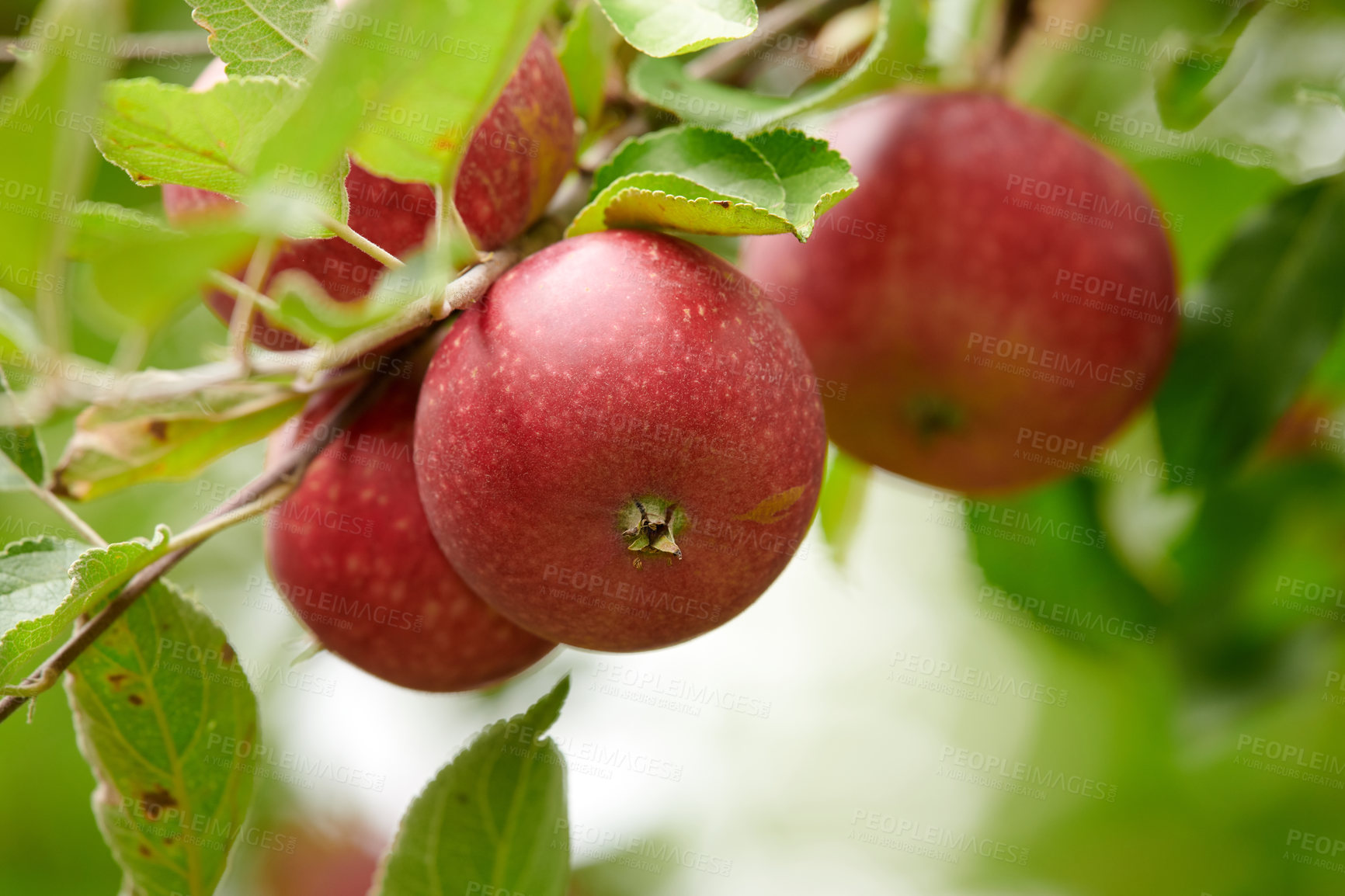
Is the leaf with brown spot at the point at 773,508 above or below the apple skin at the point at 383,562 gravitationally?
above

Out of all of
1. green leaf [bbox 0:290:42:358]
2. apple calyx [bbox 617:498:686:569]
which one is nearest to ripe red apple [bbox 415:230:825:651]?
apple calyx [bbox 617:498:686:569]

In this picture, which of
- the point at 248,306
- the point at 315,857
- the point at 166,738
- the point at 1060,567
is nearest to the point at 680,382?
the point at 248,306

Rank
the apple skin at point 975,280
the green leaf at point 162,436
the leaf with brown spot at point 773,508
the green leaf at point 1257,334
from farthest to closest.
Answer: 1. the green leaf at point 1257,334
2. the apple skin at point 975,280
3. the green leaf at point 162,436
4. the leaf with brown spot at point 773,508

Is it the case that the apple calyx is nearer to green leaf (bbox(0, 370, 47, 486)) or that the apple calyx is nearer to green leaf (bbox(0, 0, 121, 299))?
green leaf (bbox(0, 0, 121, 299))

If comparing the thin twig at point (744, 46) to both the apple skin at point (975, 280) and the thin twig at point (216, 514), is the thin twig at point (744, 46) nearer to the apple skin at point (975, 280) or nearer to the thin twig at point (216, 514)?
the apple skin at point (975, 280)

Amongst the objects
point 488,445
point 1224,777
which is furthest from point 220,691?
point 1224,777

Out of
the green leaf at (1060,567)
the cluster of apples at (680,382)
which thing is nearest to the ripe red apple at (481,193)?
the cluster of apples at (680,382)

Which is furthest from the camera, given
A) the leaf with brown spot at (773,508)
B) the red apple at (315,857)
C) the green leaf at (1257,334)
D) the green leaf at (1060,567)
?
the red apple at (315,857)
